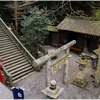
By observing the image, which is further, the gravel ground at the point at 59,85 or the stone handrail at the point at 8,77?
the stone handrail at the point at 8,77

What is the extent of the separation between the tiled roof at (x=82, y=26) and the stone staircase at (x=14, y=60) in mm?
5709

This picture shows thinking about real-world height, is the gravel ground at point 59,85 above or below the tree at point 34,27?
below

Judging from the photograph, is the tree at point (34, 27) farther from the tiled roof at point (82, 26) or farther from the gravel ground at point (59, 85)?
the gravel ground at point (59, 85)

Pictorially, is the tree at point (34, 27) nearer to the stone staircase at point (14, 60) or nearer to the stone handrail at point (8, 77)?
the stone staircase at point (14, 60)

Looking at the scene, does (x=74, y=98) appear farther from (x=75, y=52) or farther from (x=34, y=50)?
(x=75, y=52)

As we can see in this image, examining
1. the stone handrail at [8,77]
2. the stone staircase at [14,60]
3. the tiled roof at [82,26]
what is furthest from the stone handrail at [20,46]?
the tiled roof at [82,26]

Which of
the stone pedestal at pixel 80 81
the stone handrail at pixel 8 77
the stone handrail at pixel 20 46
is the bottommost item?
the stone pedestal at pixel 80 81

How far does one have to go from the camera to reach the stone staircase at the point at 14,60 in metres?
11.0

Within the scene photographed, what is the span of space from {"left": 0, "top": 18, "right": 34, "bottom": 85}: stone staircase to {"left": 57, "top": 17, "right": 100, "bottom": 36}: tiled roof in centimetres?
571

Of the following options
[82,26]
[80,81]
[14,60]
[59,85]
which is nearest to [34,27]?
[14,60]

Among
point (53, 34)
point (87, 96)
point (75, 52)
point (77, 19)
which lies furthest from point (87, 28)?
point (87, 96)

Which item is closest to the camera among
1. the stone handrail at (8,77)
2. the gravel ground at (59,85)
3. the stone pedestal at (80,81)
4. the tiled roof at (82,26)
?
the gravel ground at (59,85)

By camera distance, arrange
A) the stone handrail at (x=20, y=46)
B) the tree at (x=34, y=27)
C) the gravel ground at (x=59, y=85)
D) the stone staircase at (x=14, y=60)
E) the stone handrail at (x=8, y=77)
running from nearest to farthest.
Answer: the gravel ground at (x=59, y=85), the stone handrail at (x=8, y=77), the stone staircase at (x=14, y=60), the stone handrail at (x=20, y=46), the tree at (x=34, y=27)

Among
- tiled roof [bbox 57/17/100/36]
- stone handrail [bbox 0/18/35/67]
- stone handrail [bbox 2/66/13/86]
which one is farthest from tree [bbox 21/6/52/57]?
stone handrail [bbox 2/66/13/86]
